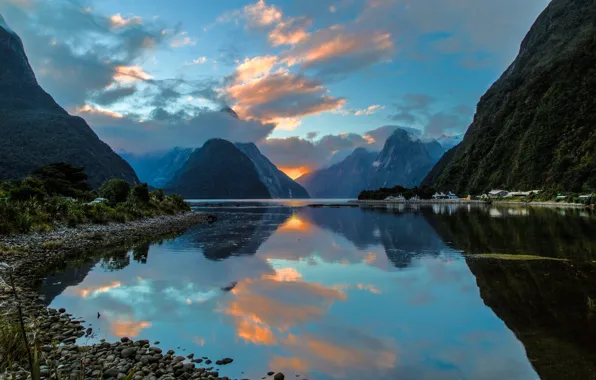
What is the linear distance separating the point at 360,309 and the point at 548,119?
15074 cm

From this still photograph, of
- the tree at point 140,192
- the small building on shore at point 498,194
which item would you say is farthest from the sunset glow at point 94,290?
the small building on shore at point 498,194

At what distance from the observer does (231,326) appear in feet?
47.1

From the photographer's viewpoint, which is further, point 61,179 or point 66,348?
point 61,179

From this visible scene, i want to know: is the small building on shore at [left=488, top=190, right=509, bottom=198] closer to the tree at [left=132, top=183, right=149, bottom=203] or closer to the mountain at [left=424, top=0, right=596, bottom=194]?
the mountain at [left=424, top=0, right=596, bottom=194]

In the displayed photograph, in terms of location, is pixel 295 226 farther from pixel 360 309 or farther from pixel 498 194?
pixel 498 194

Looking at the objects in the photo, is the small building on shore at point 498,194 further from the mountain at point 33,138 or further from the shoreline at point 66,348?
the mountain at point 33,138

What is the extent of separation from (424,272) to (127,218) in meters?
46.7

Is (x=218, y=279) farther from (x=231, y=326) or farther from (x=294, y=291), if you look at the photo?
(x=231, y=326)

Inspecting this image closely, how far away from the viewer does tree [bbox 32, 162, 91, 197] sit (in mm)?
67250

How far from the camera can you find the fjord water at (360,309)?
11.1m

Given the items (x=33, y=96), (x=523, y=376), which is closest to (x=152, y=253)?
(x=523, y=376)

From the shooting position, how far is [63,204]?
42750mm

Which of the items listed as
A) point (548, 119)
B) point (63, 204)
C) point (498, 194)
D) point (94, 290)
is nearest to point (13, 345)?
point (94, 290)

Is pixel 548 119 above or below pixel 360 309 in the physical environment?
above
